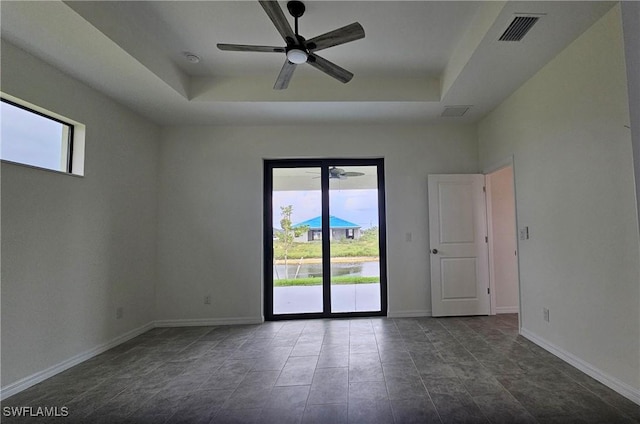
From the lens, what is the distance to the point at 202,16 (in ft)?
8.38

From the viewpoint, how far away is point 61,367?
271 cm

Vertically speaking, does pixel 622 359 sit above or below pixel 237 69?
below

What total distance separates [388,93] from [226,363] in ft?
11.0

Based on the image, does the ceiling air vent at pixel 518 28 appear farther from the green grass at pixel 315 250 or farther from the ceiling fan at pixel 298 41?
the green grass at pixel 315 250

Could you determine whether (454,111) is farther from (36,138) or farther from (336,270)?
(36,138)

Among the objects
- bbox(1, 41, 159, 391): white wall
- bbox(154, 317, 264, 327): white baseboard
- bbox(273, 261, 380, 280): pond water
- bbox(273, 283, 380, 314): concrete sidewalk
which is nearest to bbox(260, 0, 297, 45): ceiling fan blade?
bbox(1, 41, 159, 391): white wall

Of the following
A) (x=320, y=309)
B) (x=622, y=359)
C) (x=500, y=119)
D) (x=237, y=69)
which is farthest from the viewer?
(x=320, y=309)

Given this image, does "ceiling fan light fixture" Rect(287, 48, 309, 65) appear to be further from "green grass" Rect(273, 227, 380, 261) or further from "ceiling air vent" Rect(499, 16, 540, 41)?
"green grass" Rect(273, 227, 380, 261)

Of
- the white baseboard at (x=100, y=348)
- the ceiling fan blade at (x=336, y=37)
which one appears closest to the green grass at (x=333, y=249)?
the white baseboard at (x=100, y=348)

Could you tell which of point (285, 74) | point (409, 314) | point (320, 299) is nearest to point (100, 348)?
point (320, 299)

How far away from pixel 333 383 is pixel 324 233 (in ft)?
7.43

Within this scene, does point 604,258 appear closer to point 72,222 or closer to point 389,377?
point 389,377

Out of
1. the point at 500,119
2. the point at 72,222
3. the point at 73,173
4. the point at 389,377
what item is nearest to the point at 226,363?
the point at 389,377

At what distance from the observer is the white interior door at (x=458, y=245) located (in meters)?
4.20
